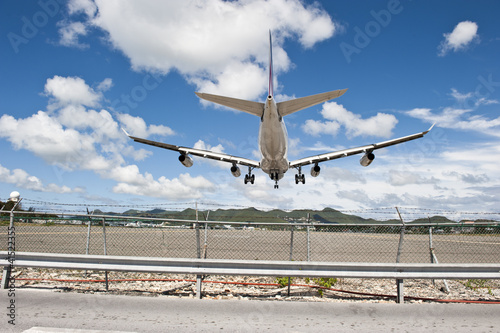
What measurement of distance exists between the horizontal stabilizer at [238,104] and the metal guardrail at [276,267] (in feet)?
39.3

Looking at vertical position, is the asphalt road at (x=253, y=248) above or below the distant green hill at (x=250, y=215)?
below

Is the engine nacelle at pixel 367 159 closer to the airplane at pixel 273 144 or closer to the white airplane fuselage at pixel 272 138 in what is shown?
the airplane at pixel 273 144

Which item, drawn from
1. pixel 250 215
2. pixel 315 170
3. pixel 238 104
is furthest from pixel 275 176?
pixel 250 215

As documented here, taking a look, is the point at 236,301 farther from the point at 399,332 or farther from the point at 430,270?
the point at 430,270

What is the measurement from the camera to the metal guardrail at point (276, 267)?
6406 mm

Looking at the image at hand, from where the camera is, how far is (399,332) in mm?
4914

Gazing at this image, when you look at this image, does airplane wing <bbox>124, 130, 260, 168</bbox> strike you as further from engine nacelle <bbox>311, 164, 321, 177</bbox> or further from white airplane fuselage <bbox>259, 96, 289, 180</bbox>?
engine nacelle <bbox>311, 164, 321, 177</bbox>

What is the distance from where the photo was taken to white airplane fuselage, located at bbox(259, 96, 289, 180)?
58.4 ft

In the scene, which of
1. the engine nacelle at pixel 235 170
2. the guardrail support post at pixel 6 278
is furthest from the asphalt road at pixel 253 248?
the engine nacelle at pixel 235 170

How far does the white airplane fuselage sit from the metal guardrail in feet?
39.1

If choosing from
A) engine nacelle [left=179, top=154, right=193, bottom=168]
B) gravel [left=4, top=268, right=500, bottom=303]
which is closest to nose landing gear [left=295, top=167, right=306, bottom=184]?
engine nacelle [left=179, top=154, right=193, bottom=168]

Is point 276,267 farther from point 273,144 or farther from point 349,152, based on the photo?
point 349,152

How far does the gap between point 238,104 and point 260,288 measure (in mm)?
13087

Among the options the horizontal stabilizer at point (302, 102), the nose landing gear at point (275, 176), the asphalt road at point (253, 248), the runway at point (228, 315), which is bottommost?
the asphalt road at point (253, 248)
